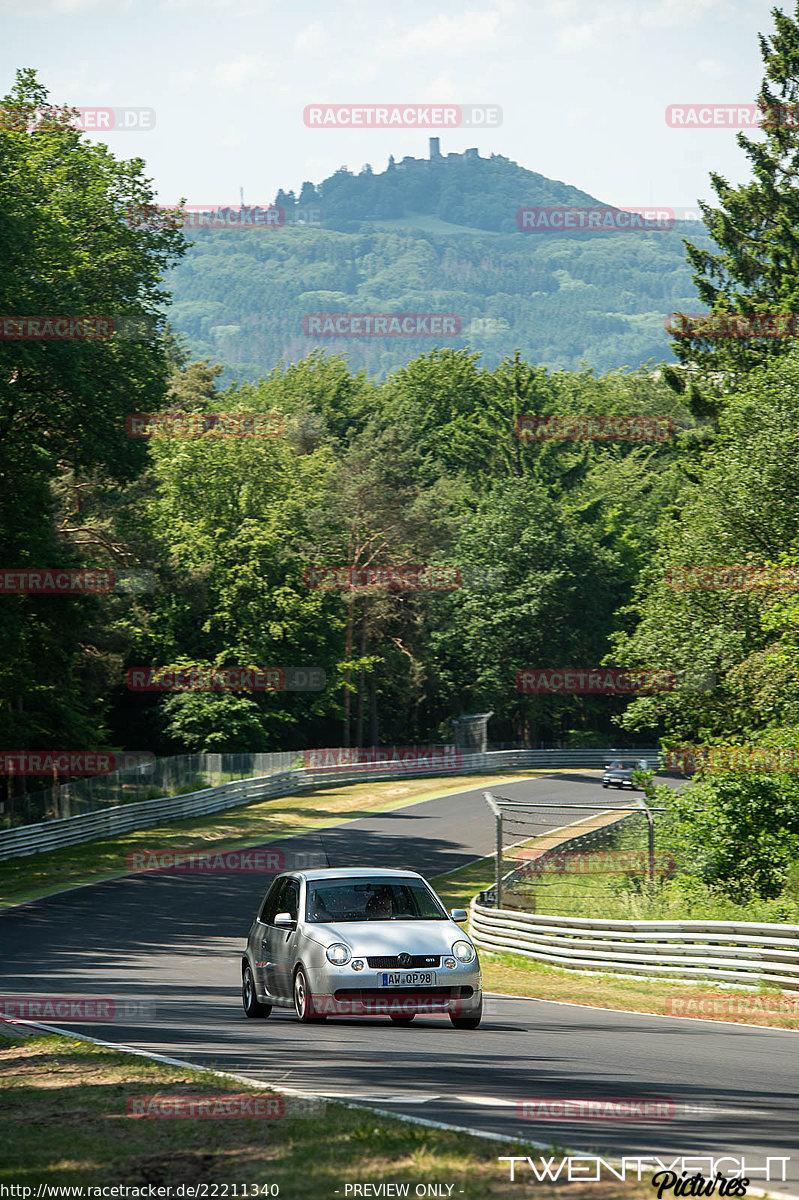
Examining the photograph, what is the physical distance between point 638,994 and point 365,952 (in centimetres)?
739

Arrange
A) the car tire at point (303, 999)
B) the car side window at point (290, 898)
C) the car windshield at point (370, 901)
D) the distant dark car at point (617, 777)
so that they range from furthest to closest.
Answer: the distant dark car at point (617, 777) < the car side window at point (290, 898) < the car windshield at point (370, 901) < the car tire at point (303, 999)

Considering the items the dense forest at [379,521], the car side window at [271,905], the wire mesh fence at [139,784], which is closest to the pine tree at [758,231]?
the dense forest at [379,521]

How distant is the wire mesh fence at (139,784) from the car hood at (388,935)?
88.7 ft

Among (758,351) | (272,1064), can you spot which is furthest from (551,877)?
(758,351)

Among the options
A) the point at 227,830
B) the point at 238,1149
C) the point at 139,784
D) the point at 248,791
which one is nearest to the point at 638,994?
the point at 238,1149

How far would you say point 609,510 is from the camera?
301 feet

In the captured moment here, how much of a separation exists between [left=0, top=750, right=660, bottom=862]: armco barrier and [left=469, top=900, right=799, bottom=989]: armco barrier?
18039 mm

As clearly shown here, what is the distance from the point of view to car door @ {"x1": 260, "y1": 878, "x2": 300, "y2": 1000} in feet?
40.5

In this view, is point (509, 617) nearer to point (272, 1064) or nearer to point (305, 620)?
point (305, 620)

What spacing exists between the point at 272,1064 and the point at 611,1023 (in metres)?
5.47

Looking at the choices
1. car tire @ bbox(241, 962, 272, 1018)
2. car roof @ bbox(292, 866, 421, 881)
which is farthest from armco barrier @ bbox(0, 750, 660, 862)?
car roof @ bbox(292, 866, 421, 881)

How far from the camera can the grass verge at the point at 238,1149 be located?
19.5 ft

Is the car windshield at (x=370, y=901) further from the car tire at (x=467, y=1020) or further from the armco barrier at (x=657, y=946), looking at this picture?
the armco barrier at (x=657, y=946)

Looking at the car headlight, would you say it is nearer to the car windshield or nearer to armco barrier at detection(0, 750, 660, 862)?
the car windshield
